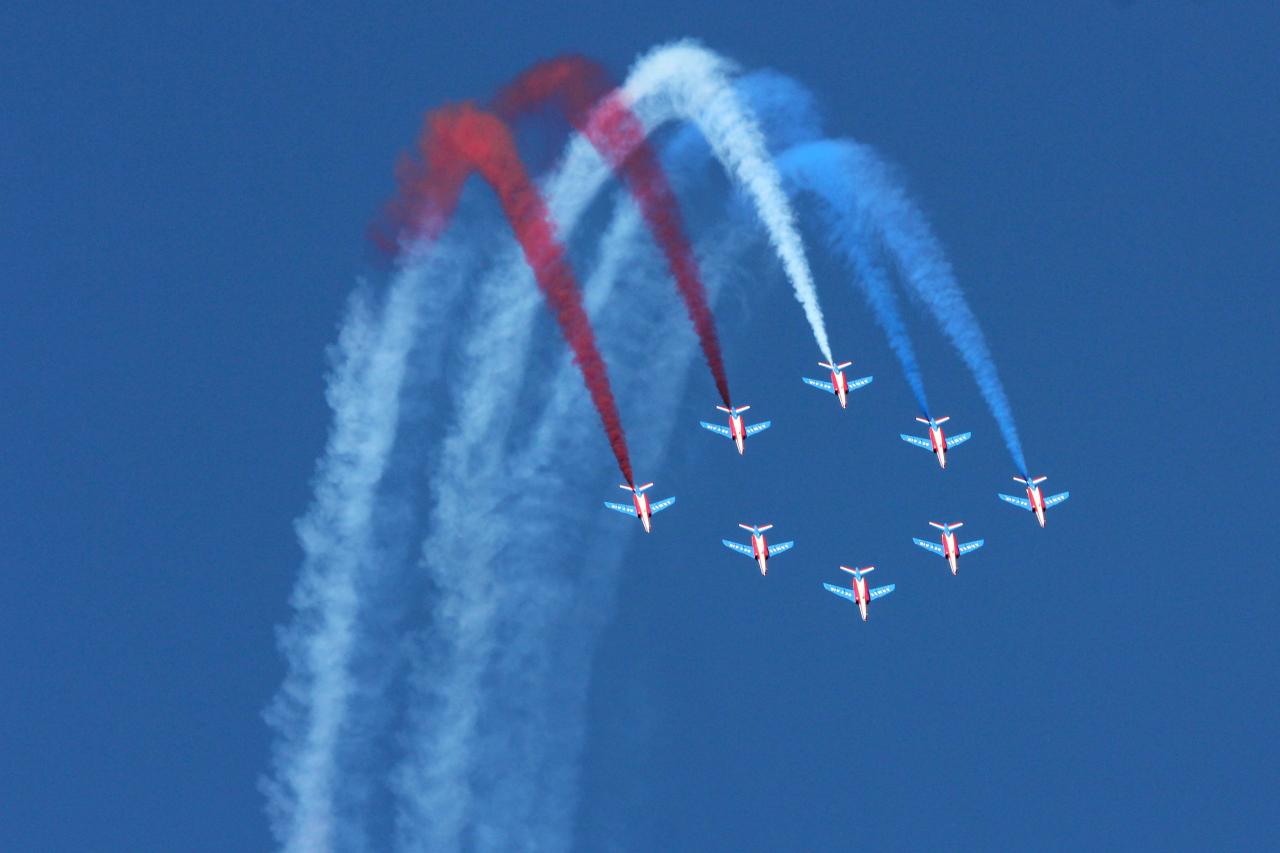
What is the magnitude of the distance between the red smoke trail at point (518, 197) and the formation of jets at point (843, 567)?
5.14 m

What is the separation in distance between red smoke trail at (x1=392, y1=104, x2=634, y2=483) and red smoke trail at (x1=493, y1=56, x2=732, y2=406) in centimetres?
86

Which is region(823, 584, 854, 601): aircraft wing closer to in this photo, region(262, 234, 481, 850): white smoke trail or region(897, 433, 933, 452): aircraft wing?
region(897, 433, 933, 452): aircraft wing

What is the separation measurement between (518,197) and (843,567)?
1598 cm

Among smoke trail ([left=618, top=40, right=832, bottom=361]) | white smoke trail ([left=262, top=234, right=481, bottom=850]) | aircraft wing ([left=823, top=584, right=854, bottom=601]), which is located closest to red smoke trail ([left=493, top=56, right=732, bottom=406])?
smoke trail ([left=618, top=40, right=832, bottom=361])

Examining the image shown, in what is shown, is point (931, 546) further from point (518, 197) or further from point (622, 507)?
point (518, 197)

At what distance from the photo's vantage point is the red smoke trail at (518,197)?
8025 cm

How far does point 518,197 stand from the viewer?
3162 inches

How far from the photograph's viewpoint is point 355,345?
85500 millimetres

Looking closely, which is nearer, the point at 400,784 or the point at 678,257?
the point at 678,257

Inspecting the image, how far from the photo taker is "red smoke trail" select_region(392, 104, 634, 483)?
A: 80250mm

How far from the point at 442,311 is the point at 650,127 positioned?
7.85 meters

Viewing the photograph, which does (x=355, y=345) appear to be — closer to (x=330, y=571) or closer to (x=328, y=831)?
(x=330, y=571)

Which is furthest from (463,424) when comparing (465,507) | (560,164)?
(560,164)

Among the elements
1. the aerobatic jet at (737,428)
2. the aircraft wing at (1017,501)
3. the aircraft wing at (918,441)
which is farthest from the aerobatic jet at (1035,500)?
the aerobatic jet at (737,428)
